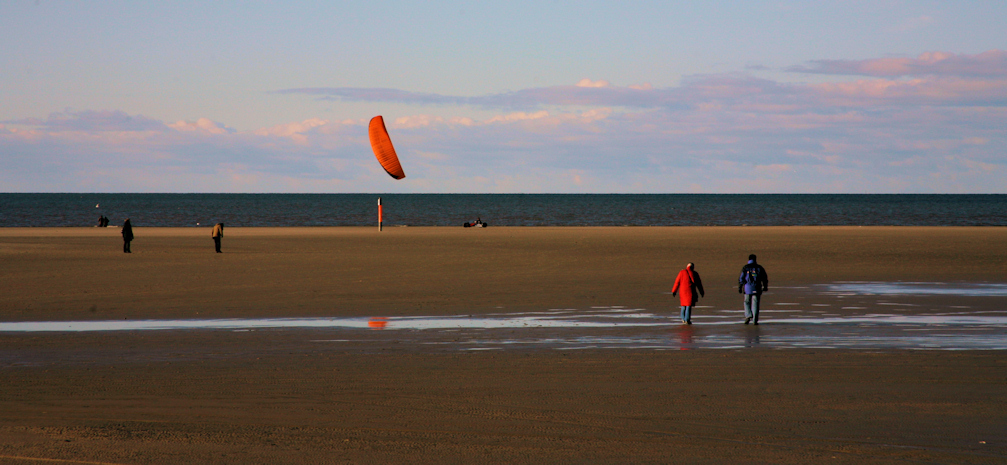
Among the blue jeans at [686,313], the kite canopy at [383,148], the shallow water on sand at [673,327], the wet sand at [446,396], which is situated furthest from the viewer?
the kite canopy at [383,148]

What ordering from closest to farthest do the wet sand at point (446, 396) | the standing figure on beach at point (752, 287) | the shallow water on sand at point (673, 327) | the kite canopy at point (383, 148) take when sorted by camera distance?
the wet sand at point (446, 396) < the shallow water on sand at point (673, 327) < the standing figure on beach at point (752, 287) < the kite canopy at point (383, 148)

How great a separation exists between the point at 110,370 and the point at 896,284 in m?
22.0

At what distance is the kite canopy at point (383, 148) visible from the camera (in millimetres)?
57188

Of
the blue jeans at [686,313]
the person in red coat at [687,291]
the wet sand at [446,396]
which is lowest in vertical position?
the wet sand at [446,396]

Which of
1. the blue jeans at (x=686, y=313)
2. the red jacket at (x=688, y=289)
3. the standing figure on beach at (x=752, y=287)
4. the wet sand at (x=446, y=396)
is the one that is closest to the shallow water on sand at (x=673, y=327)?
the blue jeans at (x=686, y=313)

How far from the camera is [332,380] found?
11547 millimetres

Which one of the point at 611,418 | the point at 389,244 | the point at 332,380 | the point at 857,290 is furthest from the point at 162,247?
the point at 611,418

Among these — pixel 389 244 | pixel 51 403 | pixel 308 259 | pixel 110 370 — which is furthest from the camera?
pixel 389 244

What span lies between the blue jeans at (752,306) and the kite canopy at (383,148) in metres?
40.6

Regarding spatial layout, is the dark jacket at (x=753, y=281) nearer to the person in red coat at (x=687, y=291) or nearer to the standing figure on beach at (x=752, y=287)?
the standing figure on beach at (x=752, y=287)

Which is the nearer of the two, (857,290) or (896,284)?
(857,290)

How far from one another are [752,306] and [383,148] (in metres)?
42.6

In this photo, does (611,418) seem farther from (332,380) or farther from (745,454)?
→ (332,380)

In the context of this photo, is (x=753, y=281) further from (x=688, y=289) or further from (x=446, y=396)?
(x=446, y=396)
